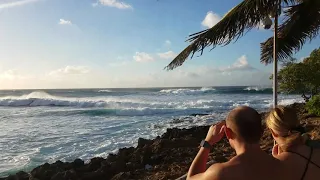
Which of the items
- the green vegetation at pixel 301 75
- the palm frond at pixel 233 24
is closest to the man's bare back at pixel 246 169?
the palm frond at pixel 233 24

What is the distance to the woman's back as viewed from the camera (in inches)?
95.0

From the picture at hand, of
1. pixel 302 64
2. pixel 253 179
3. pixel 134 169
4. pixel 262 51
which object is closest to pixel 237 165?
pixel 253 179

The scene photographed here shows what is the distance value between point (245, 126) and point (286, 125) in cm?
48

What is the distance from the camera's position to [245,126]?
2.19m

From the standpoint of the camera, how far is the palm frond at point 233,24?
653 cm

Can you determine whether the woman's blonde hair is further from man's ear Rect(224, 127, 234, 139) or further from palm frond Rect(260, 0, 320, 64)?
palm frond Rect(260, 0, 320, 64)

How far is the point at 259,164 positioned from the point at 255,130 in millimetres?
211

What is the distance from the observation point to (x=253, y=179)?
2.19m

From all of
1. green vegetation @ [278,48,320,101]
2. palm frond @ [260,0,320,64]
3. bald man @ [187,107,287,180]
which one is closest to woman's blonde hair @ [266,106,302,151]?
bald man @ [187,107,287,180]

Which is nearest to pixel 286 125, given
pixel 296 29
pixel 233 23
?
pixel 233 23

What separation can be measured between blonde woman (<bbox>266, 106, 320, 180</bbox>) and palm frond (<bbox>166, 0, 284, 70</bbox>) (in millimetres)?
4168

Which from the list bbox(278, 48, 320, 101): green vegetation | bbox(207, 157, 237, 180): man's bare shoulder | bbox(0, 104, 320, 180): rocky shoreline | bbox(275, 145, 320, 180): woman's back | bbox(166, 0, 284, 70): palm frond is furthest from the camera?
bbox(278, 48, 320, 101): green vegetation

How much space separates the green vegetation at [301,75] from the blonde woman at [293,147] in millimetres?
14890

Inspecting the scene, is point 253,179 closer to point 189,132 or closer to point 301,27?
point 301,27
